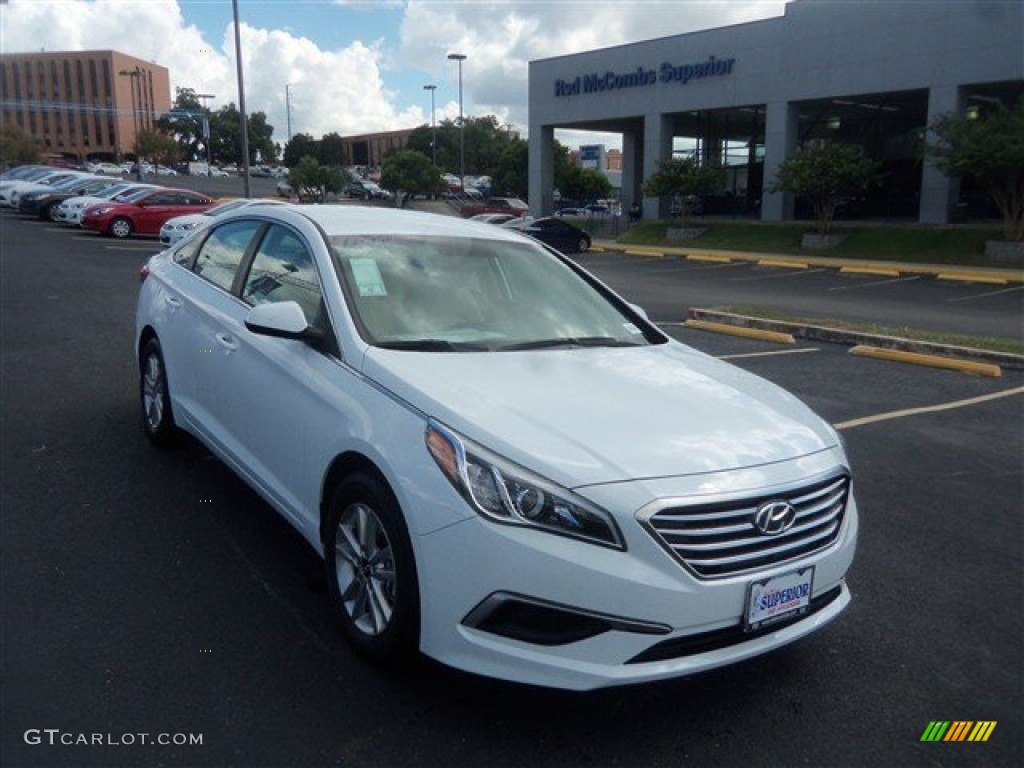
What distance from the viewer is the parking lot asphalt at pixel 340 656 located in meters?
2.93

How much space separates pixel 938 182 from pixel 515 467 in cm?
2859

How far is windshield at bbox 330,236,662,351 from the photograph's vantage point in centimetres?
382

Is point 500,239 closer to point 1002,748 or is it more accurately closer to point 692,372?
point 692,372

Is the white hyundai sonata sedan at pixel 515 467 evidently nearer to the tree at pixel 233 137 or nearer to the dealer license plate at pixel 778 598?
the dealer license plate at pixel 778 598

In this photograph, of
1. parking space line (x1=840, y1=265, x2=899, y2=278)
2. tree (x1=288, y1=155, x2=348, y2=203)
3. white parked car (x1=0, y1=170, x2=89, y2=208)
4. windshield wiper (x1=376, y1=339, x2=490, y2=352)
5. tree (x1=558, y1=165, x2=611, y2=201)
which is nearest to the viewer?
windshield wiper (x1=376, y1=339, x2=490, y2=352)

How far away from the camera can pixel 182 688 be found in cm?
316

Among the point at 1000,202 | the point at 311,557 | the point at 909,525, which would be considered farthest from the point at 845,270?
the point at 311,557

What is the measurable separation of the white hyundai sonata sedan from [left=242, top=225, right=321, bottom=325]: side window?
0.02m

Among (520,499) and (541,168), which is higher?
(541,168)

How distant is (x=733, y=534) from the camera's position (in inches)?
112

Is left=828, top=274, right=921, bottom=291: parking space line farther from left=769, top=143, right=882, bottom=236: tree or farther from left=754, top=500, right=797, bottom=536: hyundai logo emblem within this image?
left=754, top=500, right=797, bottom=536: hyundai logo emblem

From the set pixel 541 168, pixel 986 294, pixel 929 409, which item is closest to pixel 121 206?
pixel 541 168

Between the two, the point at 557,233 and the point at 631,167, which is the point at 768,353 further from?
the point at 631,167

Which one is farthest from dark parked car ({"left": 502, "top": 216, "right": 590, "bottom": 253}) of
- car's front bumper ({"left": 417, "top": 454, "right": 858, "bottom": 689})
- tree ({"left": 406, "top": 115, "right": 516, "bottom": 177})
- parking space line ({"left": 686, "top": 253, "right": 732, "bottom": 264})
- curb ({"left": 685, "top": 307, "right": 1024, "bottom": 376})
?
tree ({"left": 406, "top": 115, "right": 516, "bottom": 177})
